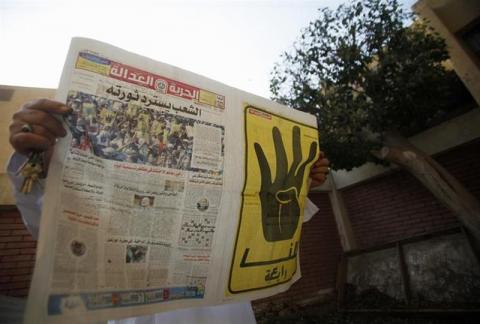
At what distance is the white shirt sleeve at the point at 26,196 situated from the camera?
0.78 m

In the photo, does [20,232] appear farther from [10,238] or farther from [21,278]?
[21,278]

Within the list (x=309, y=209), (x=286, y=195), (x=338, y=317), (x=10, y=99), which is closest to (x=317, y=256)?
(x=338, y=317)

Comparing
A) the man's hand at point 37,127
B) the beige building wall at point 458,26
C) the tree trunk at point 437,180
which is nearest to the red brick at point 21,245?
the man's hand at point 37,127

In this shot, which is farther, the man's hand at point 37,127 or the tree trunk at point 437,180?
the tree trunk at point 437,180

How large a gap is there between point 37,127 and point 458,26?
4932 mm

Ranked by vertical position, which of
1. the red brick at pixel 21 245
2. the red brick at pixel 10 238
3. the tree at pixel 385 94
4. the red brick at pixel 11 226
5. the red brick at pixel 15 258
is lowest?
the red brick at pixel 15 258

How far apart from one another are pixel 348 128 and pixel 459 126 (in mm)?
1725

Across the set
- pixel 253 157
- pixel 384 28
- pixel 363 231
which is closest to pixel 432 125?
pixel 384 28

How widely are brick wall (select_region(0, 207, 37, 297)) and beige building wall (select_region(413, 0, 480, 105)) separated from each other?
559 cm

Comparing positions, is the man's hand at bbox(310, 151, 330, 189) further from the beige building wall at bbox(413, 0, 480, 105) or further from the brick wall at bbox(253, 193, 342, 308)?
the beige building wall at bbox(413, 0, 480, 105)

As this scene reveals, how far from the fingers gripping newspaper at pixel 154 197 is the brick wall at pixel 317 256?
3.17 m

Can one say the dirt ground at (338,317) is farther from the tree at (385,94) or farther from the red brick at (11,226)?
the red brick at (11,226)

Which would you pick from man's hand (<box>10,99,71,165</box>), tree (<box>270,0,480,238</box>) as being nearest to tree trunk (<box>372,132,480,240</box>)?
tree (<box>270,0,480,238</box>)

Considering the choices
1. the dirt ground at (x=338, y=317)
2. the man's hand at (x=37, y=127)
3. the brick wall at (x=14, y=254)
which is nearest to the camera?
the man's hand at (x=37, y=127)
